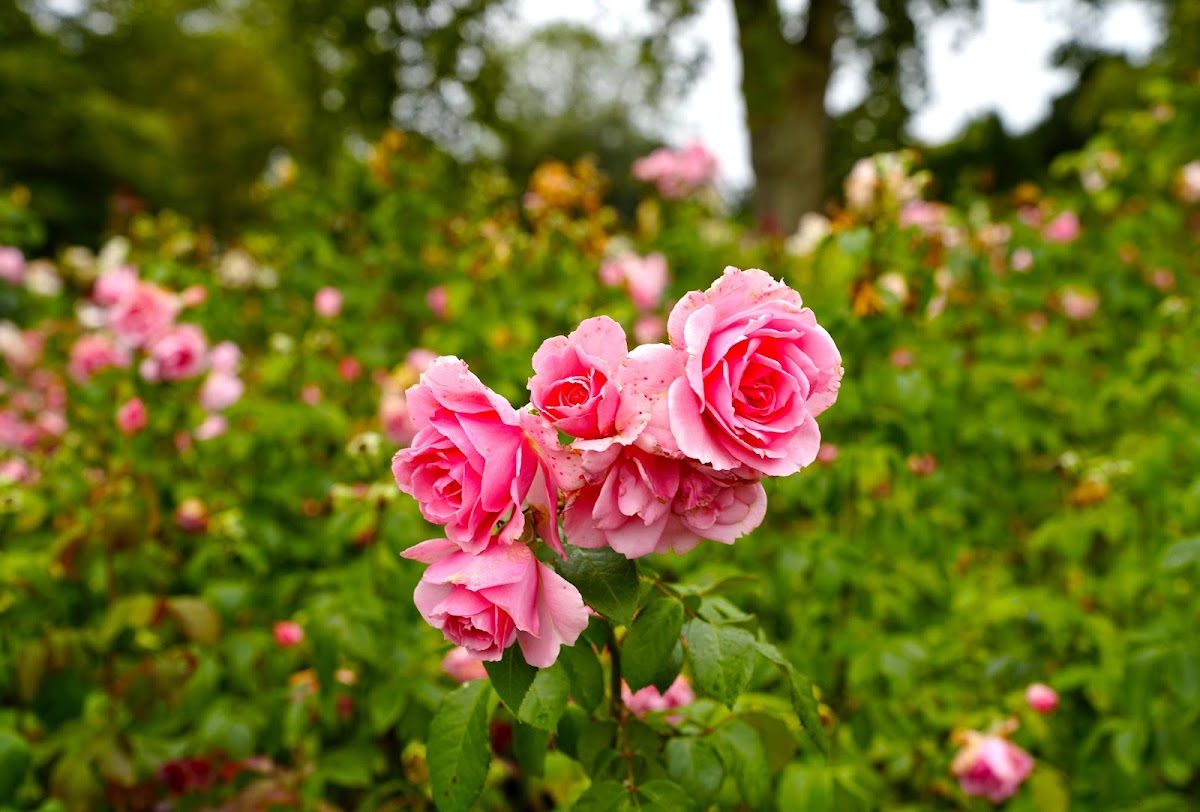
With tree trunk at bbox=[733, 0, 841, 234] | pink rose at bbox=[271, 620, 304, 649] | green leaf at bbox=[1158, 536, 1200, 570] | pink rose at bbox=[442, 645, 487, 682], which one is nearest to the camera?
pink rose at bbox=[442, 645, 487, 682]

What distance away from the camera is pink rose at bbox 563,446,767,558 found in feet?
2.69

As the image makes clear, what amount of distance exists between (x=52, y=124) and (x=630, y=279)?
16.9 metres

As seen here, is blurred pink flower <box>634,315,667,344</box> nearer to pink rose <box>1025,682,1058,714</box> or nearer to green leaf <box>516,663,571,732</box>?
pink rose <box>1025,682,1058,714</box>

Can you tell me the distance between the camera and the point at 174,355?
215 centimetres

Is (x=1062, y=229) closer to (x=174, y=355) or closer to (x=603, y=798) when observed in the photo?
Result: (x=174, y=355)

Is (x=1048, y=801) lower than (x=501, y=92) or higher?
lower

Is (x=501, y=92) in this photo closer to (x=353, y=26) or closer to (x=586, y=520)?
(x=353, y=26)

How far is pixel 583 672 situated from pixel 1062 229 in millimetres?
3416

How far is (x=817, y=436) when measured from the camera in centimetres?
84

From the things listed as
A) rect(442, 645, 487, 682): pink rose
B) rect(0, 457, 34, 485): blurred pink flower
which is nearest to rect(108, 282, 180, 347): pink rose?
rect(0, 457, 34, 485): blurred pink flower

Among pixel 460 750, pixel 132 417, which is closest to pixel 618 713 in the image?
pixel 460 750

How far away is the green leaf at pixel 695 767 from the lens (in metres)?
1.03

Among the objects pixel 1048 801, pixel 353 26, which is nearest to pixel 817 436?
pixel 1048 801

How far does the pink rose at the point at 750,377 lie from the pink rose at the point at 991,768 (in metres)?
1.11
